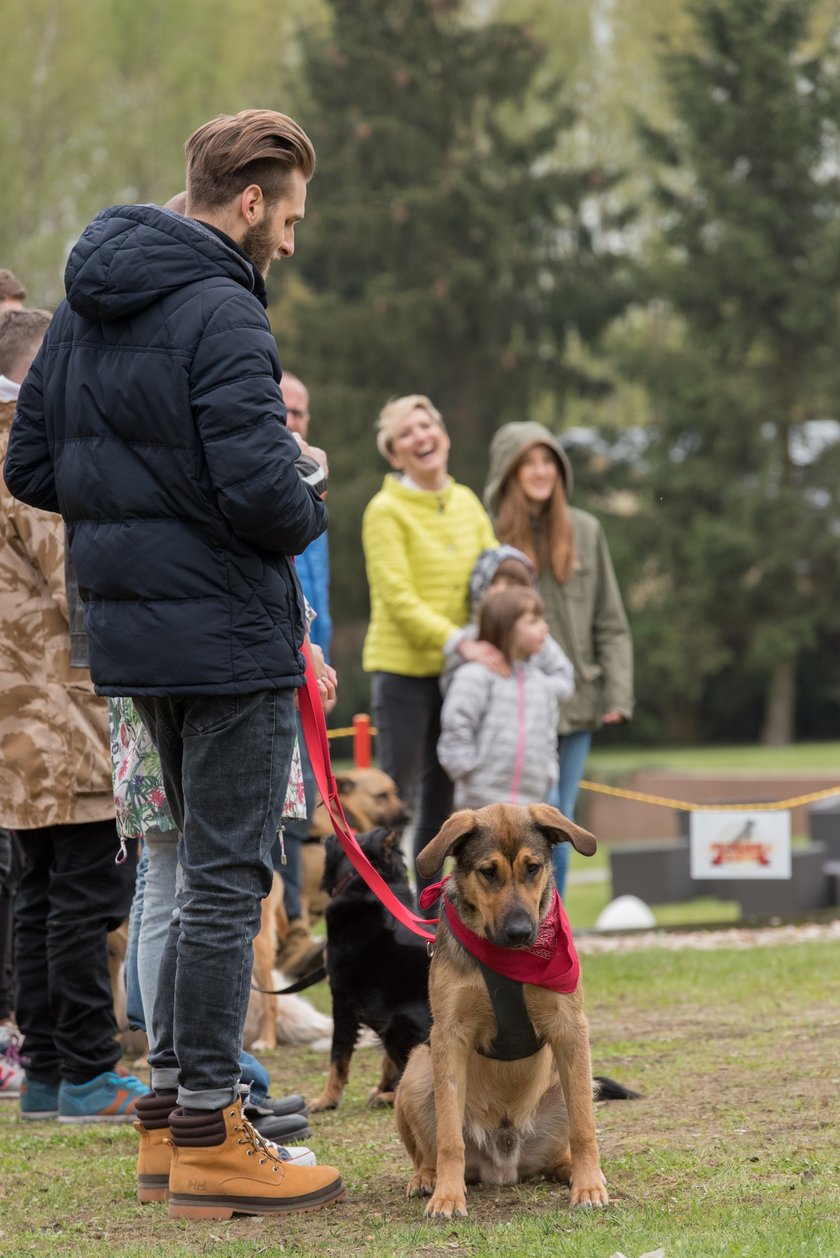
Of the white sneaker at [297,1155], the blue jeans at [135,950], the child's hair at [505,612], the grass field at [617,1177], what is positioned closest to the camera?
the grass field at [617,1177]

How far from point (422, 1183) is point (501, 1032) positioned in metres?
0.42

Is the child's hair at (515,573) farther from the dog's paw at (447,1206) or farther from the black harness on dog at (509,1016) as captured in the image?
the dog's paw at (447,1206)

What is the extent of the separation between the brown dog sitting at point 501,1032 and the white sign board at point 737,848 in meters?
6.16

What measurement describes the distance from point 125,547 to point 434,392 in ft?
104

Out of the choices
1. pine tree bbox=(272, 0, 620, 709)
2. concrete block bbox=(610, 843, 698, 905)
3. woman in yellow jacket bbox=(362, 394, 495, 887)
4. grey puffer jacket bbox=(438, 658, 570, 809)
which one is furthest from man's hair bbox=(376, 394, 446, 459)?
pine tree bbox=(272, 0, 620, 709)

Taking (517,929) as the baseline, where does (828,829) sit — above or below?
below

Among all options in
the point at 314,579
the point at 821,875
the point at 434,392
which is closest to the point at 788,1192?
the point at 314,579

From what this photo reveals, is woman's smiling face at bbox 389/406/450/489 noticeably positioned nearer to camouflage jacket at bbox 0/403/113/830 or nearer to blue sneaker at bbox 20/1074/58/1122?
camouflage jacket at bbox 0/403/113/830

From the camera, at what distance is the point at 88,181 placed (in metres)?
32.6

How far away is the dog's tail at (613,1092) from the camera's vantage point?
4532mm

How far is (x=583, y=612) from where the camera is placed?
7230mm

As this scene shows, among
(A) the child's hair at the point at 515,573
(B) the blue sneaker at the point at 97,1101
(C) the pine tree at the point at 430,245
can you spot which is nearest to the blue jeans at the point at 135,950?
(B) the blue sneaker at the point at 97,1101

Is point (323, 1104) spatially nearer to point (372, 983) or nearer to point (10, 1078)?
point (372, 983)

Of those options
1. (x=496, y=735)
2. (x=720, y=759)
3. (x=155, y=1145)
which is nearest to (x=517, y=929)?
(x=155, y=1145)
